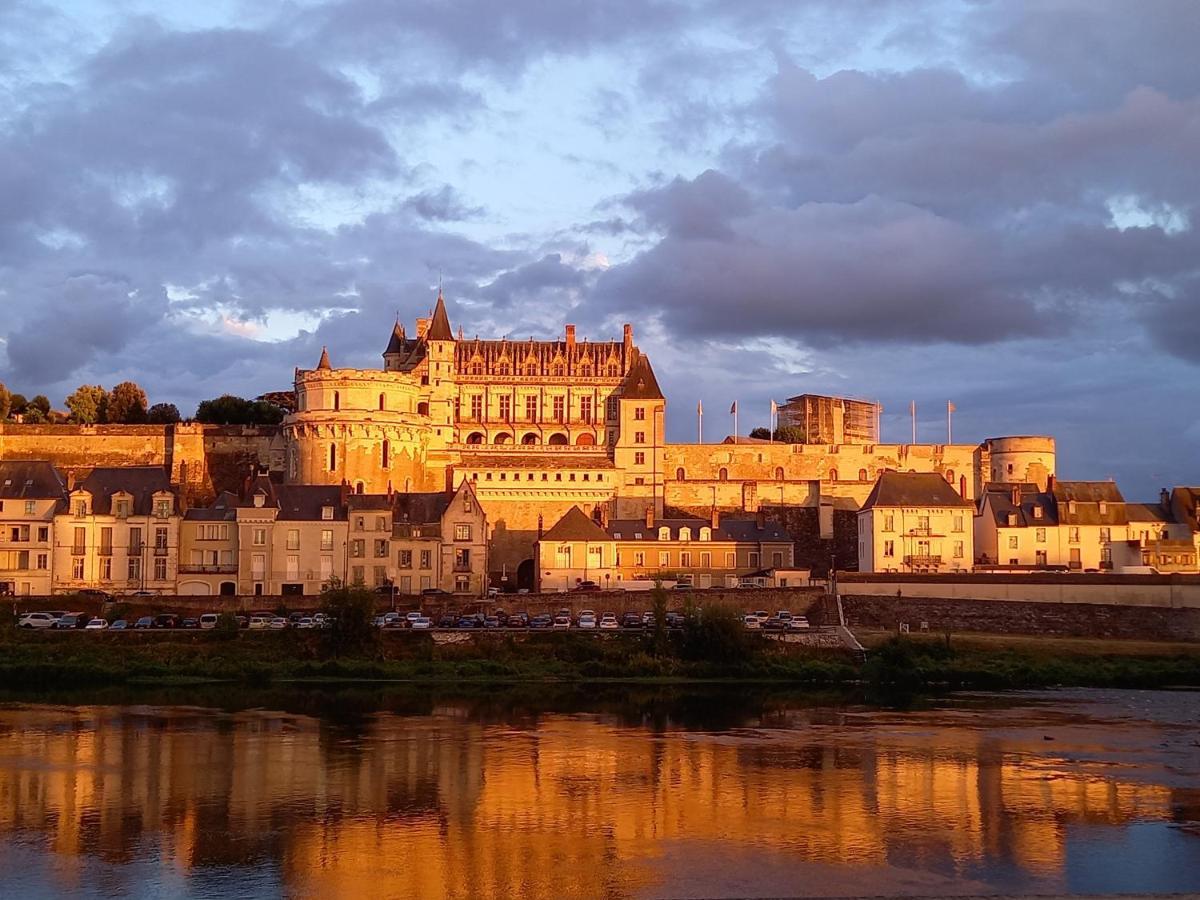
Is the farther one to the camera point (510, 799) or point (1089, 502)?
point (1089, 502)

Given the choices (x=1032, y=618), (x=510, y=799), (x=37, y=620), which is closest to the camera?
(x=510, y=799)

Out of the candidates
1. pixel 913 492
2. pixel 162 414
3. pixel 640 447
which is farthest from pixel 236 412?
pixel 913 492

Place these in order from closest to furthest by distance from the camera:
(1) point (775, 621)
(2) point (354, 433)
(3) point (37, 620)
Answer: (3) point (37, 620) → (1) point (775, 621) → (2) point (354, 433)

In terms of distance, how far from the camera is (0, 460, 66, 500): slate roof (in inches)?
1959

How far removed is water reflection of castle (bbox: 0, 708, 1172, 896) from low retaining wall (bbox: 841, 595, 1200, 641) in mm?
16629

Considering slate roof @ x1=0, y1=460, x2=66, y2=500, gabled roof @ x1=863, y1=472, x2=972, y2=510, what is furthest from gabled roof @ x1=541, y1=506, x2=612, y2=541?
slate roof @ x1=0, y1=460, x2=66, y2=500

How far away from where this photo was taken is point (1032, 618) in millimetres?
46469

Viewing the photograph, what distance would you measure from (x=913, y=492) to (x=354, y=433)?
985 inches

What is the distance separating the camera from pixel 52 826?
21047 millimetres

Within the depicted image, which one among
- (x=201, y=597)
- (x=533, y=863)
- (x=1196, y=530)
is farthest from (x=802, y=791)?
(x=1196, y=530)

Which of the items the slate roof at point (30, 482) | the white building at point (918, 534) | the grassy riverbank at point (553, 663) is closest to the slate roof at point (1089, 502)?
the white building at point (918, 534)

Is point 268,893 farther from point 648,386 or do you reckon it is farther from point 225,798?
point 648,386

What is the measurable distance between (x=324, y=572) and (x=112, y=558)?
757 centimetres

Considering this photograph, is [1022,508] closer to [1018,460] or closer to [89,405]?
[1018,460]
